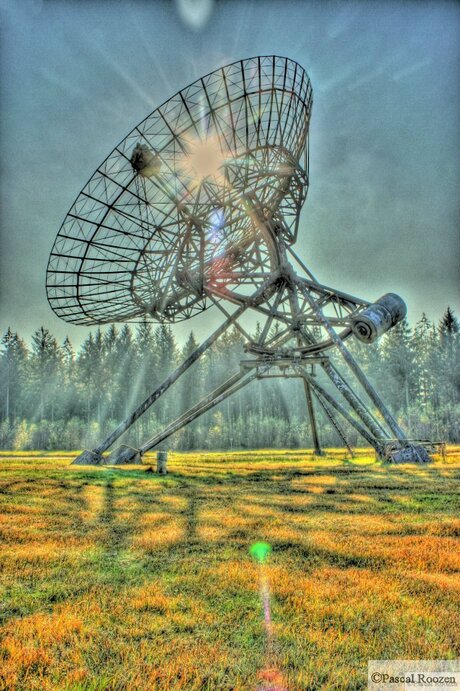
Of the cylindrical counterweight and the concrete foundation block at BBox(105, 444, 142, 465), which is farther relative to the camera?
A: the concrete foundation block at BBox(105, 444, 142, 465)

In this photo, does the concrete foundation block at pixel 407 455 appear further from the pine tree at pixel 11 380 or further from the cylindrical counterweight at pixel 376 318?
the pine tree at pixel 11 380

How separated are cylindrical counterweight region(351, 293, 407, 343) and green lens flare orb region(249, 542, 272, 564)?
39.9 ft

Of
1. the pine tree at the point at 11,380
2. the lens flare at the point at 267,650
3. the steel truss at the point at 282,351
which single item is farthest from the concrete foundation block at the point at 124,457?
the pine tree at the point at 11,380

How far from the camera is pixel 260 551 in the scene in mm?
5438

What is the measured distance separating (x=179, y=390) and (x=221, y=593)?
6246 cm

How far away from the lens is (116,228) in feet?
50.0

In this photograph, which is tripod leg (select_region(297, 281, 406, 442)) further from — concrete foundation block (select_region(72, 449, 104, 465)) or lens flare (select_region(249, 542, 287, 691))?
lens flare (select_region(249, 542, 287, 691))

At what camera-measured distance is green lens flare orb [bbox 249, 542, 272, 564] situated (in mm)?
5149

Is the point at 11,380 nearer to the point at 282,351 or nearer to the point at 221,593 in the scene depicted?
→ the point at 282,351

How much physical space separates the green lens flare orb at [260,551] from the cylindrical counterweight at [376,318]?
1217cm

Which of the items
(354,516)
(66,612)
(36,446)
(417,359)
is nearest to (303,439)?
(417,359)

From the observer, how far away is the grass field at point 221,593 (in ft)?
9.36

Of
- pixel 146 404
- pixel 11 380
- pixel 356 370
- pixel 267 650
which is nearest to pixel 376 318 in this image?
pixel 356 370

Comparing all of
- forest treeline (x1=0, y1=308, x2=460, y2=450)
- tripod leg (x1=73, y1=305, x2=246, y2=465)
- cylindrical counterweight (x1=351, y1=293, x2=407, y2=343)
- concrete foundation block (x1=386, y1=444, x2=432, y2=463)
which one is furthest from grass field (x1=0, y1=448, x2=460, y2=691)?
forest treeline (x1=0, y1=308, x2=460, y2=450)
